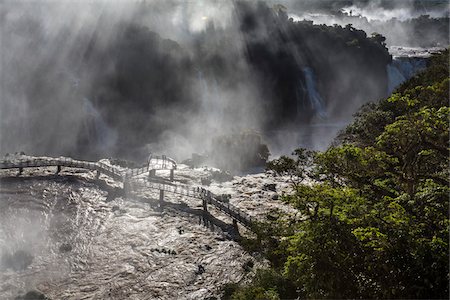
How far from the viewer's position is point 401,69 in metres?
80.7

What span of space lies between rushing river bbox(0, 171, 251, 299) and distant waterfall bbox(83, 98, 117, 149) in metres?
20.3

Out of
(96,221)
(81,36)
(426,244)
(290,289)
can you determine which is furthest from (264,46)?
(426,244)

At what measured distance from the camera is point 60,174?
37.8 meters

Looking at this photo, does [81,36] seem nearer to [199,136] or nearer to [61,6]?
[61,6]

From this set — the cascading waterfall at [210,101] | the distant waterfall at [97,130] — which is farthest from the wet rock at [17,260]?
the cascading waterfall at [210,101]

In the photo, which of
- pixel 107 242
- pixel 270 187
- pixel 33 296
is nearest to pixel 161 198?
pixel 107 242

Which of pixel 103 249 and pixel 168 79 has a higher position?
pixel 168 79

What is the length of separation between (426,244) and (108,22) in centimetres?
6820

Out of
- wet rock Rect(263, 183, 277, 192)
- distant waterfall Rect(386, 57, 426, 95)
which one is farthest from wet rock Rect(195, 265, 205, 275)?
distant waterfall Rect(386, 57, 426, 95)

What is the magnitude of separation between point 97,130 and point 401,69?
63171 mm

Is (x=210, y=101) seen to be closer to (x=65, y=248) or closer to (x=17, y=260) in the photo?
(x=65, y=248)

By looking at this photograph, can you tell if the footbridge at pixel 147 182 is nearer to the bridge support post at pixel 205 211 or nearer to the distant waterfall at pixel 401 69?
the bridge support post at pixel 205 211

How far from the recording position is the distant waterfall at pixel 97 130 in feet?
180

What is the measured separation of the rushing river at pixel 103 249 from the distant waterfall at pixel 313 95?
154 ft
